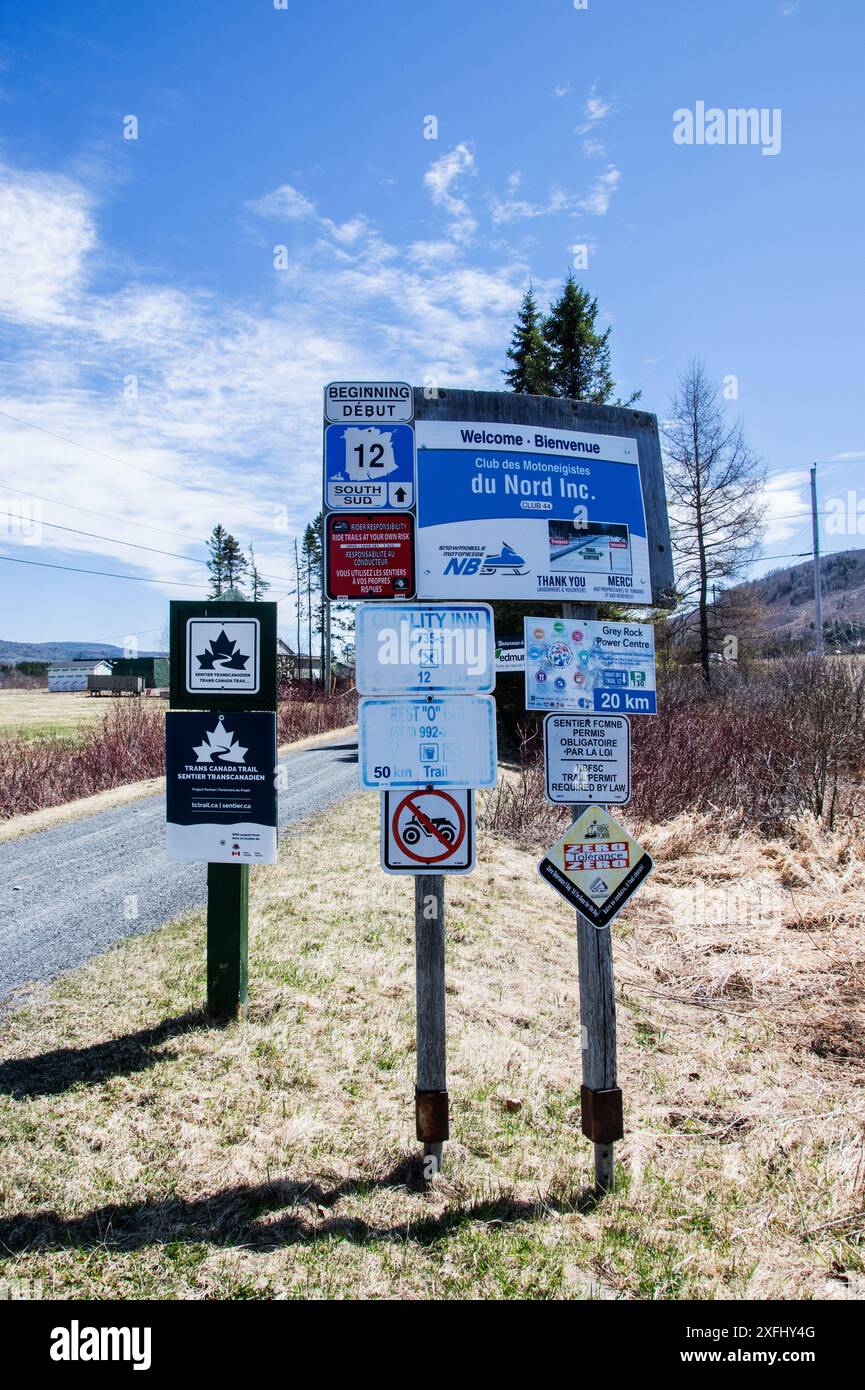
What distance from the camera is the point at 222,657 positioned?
15.9 ft

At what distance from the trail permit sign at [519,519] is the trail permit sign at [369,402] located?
13 centimetres

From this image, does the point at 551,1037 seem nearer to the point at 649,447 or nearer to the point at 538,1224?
the point at 538,1224

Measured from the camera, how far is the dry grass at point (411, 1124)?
2.82 m

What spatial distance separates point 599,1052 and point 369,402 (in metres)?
2.91

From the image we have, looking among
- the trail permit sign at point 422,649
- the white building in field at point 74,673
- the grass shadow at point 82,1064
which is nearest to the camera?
the trail permit sign at point 422,649

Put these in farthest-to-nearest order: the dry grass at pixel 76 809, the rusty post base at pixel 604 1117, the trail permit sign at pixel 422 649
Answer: the dry grass at pixel 76 809
the trail permit sign at pixel 422 649
the rusty post base at pixel 604 1117

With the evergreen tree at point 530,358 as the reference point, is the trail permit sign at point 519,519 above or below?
below

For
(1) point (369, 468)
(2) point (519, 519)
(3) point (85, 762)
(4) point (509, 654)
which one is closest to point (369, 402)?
(1) point (369, 468)

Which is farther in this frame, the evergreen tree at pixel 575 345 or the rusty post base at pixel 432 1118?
the evergreen tree at pixel 575 345

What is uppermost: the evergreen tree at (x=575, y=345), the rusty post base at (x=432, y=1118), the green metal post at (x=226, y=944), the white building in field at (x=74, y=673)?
the evergreen tree at (x=575, y=345)

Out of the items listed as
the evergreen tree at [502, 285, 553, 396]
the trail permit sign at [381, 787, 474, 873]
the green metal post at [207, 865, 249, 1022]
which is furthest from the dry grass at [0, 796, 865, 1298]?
the evergreen tree at [502, 285, 553, 396]

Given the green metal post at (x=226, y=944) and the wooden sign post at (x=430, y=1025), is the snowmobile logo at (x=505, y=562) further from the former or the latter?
the green metal post at (x=226, y=944)

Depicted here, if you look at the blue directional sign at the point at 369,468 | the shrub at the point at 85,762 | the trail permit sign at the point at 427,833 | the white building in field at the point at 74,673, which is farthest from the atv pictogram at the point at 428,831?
the white building in field at the point at 74,673

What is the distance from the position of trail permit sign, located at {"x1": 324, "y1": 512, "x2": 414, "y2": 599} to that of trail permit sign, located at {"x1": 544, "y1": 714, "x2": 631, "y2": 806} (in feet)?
2.89
